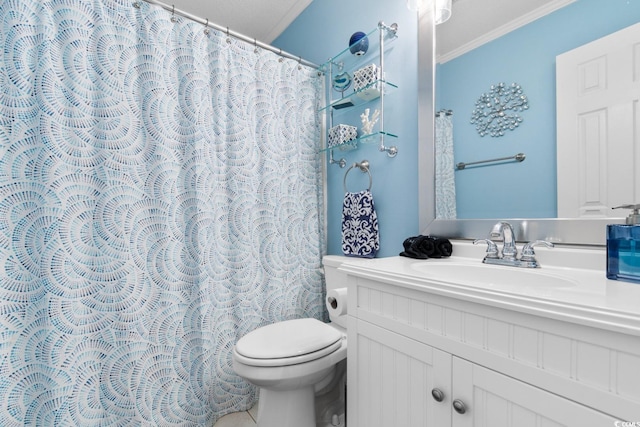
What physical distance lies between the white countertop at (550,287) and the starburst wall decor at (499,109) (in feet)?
1.44

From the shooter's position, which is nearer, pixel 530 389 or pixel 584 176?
pixel 530 389

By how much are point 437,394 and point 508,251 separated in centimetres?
51

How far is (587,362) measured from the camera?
0.49 m

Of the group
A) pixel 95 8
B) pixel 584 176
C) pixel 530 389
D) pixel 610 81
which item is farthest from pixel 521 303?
pixel 95 8

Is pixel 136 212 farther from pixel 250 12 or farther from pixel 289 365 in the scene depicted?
pixel 250 12

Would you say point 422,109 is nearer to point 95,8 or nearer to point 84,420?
point 95,8

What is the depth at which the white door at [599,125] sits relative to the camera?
2.51 feet

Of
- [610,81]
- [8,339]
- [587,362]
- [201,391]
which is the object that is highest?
[610,81]

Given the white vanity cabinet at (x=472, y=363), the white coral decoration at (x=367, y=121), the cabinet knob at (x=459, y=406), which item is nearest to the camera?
the white vanity cabinet at (x=472, y=363)

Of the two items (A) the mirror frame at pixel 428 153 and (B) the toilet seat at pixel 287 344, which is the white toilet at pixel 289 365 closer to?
(B) the toilet seat at pixel 287 344

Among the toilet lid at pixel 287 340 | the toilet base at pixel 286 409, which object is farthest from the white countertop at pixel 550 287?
the toilet base at pixel 286 409

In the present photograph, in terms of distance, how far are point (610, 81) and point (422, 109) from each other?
23.1 inches

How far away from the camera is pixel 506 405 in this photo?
58 centimetres

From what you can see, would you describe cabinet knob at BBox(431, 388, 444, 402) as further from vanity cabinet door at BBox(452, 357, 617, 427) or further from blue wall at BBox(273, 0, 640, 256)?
blue wall at BBox(273, 0, 640, 256)
